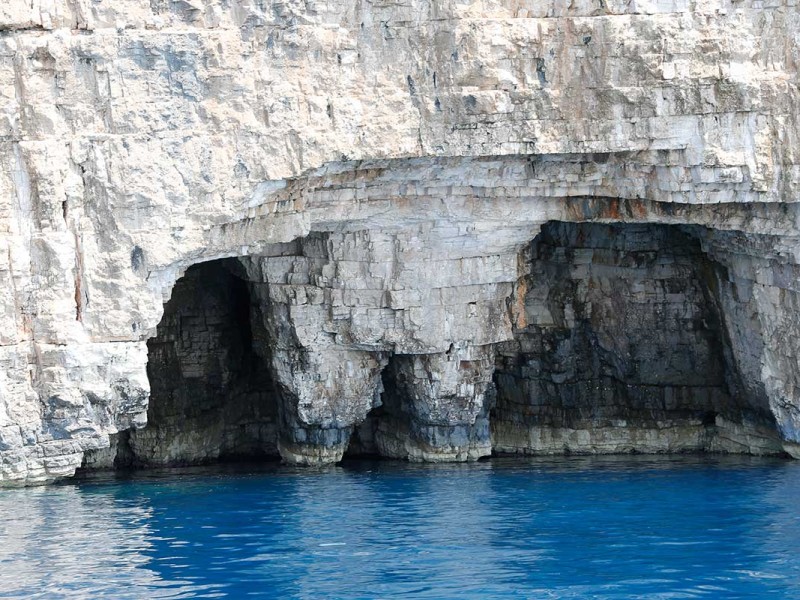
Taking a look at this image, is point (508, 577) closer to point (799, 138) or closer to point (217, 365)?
point (799, 138)

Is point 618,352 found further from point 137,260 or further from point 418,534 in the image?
point 137,260

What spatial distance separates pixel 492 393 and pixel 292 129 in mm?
7282

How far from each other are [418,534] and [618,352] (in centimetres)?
829

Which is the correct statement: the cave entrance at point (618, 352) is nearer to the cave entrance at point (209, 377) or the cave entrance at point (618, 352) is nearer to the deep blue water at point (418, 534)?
the deep blue water at point (418, 534)

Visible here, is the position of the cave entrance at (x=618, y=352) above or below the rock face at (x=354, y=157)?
below

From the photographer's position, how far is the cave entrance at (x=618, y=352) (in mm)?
24641

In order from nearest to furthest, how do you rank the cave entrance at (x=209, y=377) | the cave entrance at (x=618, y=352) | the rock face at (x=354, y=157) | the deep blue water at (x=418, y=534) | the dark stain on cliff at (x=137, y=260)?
the deep blue water at (x=418, y=534) < the rock face at (x=354, y=157) < the dark stain on cliff at (x=137, y=260) < the cave entrance at (x=618, y=352) < the cave entrance at (x=209, y=377)

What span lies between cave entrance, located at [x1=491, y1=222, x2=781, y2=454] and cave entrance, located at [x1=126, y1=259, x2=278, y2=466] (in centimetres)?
449

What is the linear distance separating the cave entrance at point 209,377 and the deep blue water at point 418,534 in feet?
9.10

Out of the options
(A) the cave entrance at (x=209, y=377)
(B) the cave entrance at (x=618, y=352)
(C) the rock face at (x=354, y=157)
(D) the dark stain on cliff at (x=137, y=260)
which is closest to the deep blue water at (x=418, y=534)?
(C) the rock face at (x=354, y=157)

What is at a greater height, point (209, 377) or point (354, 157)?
point (354, 157)

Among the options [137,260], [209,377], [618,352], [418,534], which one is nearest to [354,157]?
[137,260]

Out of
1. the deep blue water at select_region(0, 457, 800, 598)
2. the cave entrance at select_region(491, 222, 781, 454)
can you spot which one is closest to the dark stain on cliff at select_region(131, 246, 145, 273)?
the deep blue water at select_region(0, 457, 800, 598)

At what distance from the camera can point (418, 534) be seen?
59.6 ft
